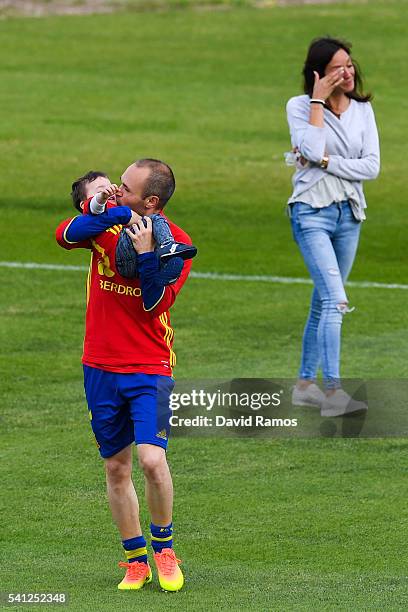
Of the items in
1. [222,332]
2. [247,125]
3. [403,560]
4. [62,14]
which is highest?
[62,14]

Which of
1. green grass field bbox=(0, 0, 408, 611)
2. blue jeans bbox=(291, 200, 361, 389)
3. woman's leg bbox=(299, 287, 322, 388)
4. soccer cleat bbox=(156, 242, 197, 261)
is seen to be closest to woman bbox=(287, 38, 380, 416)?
blue jeans bbox=(291, 200, 361, 389)

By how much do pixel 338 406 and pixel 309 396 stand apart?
29 centimetres

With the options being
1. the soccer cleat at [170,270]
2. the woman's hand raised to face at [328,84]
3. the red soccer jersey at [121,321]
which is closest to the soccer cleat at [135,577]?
the red soccer jersey at [121,321]

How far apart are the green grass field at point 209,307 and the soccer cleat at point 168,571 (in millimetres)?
78

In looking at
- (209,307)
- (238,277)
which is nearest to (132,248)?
(209,307)

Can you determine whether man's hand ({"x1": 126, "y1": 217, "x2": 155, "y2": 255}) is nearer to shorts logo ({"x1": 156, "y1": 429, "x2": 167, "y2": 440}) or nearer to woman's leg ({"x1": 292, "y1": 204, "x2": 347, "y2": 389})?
shorts logo ({"x1": 156, "y1": 429, "x2": 167, "y2": 440})

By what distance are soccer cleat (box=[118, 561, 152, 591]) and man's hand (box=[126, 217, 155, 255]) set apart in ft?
4.61

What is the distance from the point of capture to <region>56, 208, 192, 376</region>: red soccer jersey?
695 cm

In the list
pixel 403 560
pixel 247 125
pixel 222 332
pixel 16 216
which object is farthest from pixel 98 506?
pixel 247 125

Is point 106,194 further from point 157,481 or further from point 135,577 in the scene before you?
point 135,577

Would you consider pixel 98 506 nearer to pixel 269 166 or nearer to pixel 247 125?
pixel 269 166

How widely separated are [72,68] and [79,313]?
15.0m

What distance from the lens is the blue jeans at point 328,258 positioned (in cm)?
998

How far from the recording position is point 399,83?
89.0 feet
